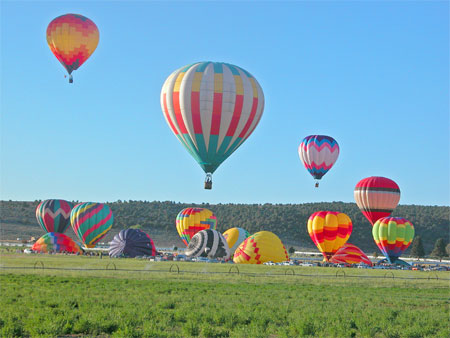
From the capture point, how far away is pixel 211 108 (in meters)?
50.9

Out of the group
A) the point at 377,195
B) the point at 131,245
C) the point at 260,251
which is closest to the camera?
the point at 260,251

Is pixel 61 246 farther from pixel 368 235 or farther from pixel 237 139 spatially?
pixel 368 235

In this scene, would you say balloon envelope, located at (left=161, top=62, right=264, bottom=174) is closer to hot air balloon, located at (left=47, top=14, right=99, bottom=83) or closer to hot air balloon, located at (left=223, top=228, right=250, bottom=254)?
hot air balloon, located at (left=47, top=14, right=99, bottom=83)

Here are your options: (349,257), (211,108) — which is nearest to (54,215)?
(349,257)

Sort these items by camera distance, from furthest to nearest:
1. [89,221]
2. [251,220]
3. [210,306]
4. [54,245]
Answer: [251,220] → [89,221] → [54,245] → [210,306]

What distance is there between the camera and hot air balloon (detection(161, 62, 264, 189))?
167 ft

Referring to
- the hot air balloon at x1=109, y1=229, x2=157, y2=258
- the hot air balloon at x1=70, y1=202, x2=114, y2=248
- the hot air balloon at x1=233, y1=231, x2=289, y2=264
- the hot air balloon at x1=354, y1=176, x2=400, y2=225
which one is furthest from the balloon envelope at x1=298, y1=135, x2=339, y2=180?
the hot air balloon at x1=70, y1=202, x2=114, y2=248

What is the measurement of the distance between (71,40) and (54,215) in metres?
25.2

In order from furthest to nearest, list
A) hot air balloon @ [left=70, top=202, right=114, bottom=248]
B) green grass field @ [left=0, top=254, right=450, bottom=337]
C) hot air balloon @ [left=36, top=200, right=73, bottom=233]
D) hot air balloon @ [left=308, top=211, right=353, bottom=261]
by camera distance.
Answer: hot air balloon @ [left=36, top=200, right=73, bottom=233]
hot air balloon @ [left=70, top=202, right=114, bottom=248]
hot air balloon @ [left=308, top=211, right=353, bottom=261]
green grass field @ [left=0, top=254, right=450, bottom=337]

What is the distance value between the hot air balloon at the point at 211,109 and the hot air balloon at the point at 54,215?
33.2 meters

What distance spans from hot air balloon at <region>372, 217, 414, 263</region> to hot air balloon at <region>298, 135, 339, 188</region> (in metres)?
9.09

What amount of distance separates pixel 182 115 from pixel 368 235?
324ft

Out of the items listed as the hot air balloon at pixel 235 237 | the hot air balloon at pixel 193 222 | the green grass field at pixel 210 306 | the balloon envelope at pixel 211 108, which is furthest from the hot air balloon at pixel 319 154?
the green grass field at pixel 210 306

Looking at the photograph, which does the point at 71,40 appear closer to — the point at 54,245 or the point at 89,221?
the point at 54,245
